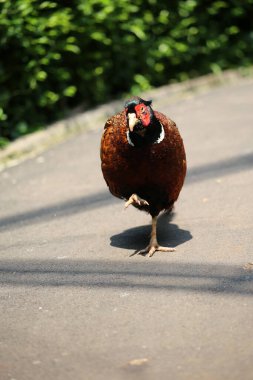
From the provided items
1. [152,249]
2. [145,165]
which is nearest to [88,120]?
[152,249]

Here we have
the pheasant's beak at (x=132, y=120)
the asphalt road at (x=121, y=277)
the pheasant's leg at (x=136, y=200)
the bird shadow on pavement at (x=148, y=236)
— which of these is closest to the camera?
the asphalt road at (x=121, y=277)

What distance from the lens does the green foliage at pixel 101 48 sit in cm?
859

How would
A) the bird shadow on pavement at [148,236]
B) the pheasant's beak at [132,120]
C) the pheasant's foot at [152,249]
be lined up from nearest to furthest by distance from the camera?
the pheasant's beak at [132,120] < the pheasant's foot at [152,249] < the bird shadow on pavement at [148,236]

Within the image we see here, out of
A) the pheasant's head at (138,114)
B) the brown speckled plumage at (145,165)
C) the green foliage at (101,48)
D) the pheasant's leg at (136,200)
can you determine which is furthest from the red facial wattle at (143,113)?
the green foliage at (101,48)

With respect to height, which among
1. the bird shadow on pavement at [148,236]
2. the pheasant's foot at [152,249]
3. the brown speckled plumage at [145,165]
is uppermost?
the brown speckled plumage at [145,165]

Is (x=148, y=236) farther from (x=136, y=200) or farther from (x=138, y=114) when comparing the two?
(x=138, y=114)

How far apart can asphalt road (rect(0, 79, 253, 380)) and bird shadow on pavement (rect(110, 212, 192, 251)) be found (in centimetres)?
1

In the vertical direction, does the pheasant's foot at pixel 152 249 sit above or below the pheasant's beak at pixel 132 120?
below

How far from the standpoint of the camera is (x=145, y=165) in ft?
16.9

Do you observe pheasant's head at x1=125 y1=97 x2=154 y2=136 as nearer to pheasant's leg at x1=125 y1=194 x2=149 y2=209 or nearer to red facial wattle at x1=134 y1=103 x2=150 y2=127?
red facial wattle at x1=134 y1=103 x2=150 y2=127

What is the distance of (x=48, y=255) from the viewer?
220 inches

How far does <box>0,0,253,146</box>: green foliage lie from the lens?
28.2 ft

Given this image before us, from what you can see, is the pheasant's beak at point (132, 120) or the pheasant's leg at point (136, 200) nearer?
the pheasant's beak at point (132, 120)

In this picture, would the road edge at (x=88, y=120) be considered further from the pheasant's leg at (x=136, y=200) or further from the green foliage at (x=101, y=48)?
the pheasant's leg at (x=136, y=200)
